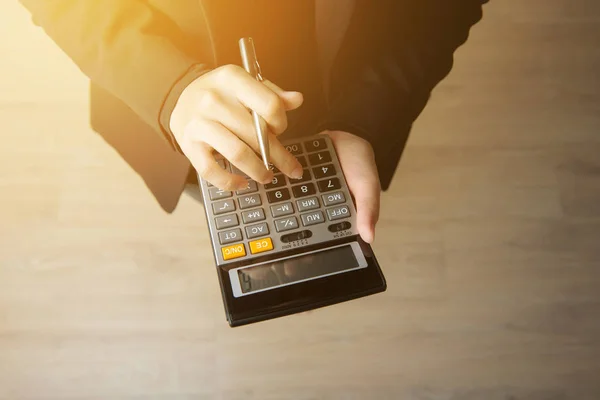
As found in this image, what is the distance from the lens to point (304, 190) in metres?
0.53

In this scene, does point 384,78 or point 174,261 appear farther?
point 174,261

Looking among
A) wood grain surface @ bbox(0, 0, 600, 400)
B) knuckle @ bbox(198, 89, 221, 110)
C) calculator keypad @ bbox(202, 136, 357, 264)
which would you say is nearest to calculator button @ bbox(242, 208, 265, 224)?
calculator keypad @ bbox(202, 136, 357, 264)

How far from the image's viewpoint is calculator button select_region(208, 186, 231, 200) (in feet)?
1.72

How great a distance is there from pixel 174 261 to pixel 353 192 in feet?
1.25

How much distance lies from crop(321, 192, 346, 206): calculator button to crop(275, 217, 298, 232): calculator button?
1.4 inches

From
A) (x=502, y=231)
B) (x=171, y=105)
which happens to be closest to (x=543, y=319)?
(x=502, y=231)

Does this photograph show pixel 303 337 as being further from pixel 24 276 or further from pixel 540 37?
pixel 540 37

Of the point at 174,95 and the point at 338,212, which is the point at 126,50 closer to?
the point at 174,95

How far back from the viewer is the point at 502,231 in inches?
34.0

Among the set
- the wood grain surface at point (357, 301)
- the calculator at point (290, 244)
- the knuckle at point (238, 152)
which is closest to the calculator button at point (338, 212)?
the calculator at point (290, 244)

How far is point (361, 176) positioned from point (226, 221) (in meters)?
0.14

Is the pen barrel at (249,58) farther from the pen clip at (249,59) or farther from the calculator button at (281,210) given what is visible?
the calculator button at (281,210)

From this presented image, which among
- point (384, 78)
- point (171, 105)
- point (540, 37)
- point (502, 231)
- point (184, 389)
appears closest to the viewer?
point (171, 105)

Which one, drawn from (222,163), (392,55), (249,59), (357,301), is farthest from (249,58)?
(357,301)
